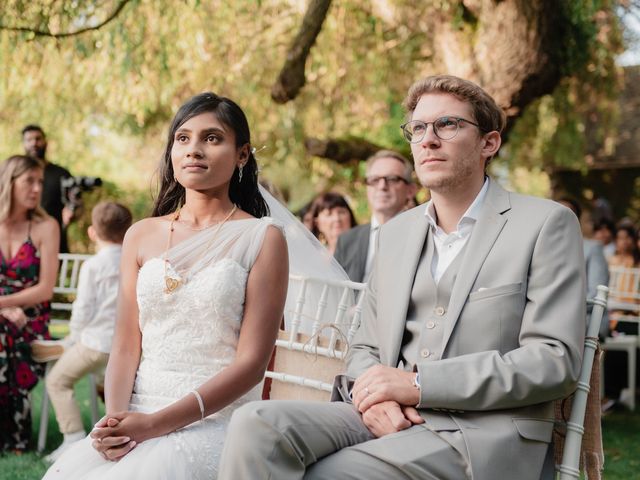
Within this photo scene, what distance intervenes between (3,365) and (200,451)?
3508 mm

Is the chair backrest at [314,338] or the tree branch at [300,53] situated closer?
the chair backrest at [314,338]

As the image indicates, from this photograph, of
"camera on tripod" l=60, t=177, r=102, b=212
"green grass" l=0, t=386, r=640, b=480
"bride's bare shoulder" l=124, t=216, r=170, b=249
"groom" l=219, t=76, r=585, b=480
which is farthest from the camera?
"camera on tripod" l=60, t=177, r=102, b=212

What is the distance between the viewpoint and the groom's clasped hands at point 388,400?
9.04 ft

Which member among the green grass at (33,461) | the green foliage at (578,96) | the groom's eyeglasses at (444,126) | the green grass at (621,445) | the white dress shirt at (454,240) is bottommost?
the green grass at (33,461)

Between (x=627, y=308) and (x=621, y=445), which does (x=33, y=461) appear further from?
(x=627, y=308)

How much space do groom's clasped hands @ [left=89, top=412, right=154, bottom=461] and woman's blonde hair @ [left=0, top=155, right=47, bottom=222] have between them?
345cm

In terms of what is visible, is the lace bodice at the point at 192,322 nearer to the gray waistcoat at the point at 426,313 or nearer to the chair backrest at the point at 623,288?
the gray waistcoat at the point at 426,313

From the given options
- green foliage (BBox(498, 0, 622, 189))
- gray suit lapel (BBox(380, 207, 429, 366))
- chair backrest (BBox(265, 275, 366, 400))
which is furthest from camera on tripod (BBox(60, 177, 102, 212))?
gray suit lapel (BBox(380, 207, 429, 366))

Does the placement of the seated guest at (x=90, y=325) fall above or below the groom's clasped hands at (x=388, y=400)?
below

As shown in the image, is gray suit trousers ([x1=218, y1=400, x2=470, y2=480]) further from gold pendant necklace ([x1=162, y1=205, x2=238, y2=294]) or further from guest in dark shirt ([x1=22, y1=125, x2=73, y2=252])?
guest in dark shirt ([x1=22, y1=125, x2=73, y2=252])

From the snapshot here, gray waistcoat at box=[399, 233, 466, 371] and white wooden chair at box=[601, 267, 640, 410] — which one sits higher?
gray waistcoat at box=[399, 233, 466, 371]

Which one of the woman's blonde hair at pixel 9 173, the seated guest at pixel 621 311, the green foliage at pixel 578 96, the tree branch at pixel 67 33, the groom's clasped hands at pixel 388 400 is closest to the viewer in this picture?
the groom's clasped hands at pixel 388 400

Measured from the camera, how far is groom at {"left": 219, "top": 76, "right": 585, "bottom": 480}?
262 centimetres

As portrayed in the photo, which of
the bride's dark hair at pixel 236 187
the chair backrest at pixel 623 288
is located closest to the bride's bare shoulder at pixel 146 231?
the bride's dark hair at pixel 236 187
